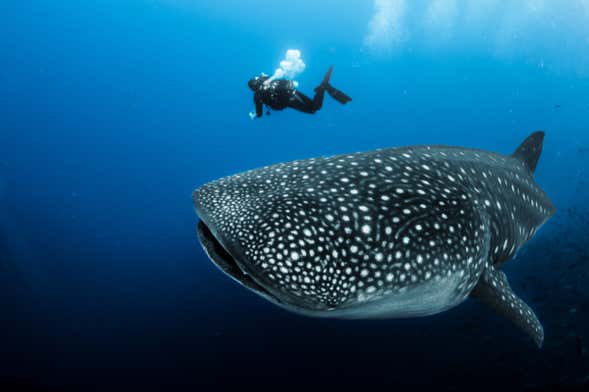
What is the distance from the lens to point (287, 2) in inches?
2108

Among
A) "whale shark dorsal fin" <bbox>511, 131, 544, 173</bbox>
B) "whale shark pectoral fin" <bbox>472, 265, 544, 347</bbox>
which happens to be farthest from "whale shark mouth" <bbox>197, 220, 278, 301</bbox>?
"whale shark dorsal fin" <bbox>511, 131, 544, 173</bbox>

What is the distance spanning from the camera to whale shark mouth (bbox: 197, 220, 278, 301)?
2291 millimetres

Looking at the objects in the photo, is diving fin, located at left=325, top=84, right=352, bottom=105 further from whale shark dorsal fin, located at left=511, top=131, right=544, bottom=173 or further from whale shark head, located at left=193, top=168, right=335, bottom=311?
whale shark head, located at left=193, top=168, right=335, bottom=311

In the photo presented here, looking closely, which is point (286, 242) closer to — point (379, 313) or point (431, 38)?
point (379, 313)

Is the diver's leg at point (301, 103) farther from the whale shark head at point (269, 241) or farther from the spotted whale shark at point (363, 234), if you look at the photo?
the whale shark head at point (269, 241)

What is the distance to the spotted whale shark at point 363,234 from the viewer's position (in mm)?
2154

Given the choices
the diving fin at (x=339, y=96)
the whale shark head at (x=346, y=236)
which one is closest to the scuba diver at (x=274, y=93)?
the diving fin at (x=339, y=96)

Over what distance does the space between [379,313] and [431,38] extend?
63.7 m

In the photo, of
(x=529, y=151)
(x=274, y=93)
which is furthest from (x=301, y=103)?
(x=529, y=151)

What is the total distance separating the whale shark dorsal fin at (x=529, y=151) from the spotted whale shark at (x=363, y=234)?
231 centimetres

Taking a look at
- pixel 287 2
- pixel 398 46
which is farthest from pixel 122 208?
pixel 398 46

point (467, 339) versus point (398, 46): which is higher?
point (398, 46)

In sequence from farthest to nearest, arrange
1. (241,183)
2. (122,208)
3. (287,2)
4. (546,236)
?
(287,2) → (122,208) → (546,236) → (241,183)

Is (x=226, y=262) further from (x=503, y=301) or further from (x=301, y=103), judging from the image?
(x=301, y=103)
